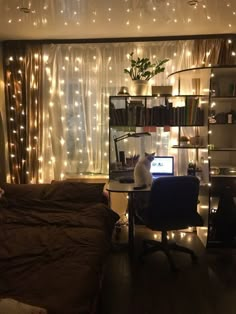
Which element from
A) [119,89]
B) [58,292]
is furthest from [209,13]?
[58,292]

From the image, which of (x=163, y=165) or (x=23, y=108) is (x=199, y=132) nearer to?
(x=163, y=165)

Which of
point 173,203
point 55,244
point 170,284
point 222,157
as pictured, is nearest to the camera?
point 55,244

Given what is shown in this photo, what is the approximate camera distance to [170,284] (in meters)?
2.61

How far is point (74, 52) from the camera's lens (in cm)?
414

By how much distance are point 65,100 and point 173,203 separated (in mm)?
2156

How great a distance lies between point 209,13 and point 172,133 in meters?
1.48

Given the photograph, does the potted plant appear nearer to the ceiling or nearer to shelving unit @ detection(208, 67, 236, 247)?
the ceiling

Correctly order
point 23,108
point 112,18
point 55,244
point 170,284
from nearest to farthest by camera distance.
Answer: point 55,244, point 170,284, point 112,18, point 23,108

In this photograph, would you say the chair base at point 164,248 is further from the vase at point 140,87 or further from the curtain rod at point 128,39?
the curtain rod at point 128,39

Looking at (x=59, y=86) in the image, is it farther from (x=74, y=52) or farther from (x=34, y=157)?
(x=34, y=157)

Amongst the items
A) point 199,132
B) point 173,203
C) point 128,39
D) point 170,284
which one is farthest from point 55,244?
point 128,39

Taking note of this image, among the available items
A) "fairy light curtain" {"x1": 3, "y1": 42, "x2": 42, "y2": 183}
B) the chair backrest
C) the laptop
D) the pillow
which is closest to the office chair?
the chair backrest

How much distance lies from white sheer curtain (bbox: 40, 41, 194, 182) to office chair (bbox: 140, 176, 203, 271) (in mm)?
1333

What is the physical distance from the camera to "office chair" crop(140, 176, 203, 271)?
281 cm
